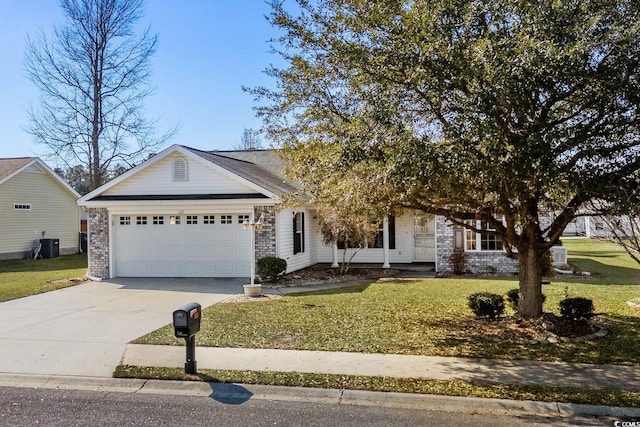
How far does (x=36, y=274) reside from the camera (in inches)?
746

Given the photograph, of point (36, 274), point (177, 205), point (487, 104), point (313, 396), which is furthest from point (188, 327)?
point (36, 274)

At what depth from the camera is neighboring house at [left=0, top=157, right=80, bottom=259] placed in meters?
25.2

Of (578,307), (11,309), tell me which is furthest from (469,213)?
(11,309)

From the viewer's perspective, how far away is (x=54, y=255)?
2716 centimetres

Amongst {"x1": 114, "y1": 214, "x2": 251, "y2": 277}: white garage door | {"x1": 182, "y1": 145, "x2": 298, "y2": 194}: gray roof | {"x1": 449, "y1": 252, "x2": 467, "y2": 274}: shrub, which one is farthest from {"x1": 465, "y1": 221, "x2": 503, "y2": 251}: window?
{"x1": 114, "y1": 214, "x2": 251, "y2": 277}: white garage door

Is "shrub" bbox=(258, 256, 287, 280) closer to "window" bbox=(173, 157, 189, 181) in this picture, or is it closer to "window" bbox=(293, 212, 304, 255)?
"window" bbox=(293, 212, 304, 255)

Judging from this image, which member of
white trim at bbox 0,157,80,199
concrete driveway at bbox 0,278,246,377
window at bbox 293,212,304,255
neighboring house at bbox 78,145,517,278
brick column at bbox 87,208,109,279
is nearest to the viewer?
concrete driveway at bbox 0,278,246,377

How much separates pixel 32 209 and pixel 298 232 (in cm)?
1751

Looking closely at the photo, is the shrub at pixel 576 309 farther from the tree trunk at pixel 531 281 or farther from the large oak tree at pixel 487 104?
the large oak tree at pixel 487 104

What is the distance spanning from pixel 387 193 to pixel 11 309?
32.0 ft

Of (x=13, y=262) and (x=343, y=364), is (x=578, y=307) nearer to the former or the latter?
(x=343, y=364)

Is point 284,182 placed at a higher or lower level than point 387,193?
higher

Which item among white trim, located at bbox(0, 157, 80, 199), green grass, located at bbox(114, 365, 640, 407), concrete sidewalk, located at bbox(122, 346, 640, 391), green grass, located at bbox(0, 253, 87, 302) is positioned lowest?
→ green grass, located at bbox(114, 365, 640, 407)

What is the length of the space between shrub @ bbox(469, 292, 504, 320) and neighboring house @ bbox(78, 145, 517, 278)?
7293 mm
